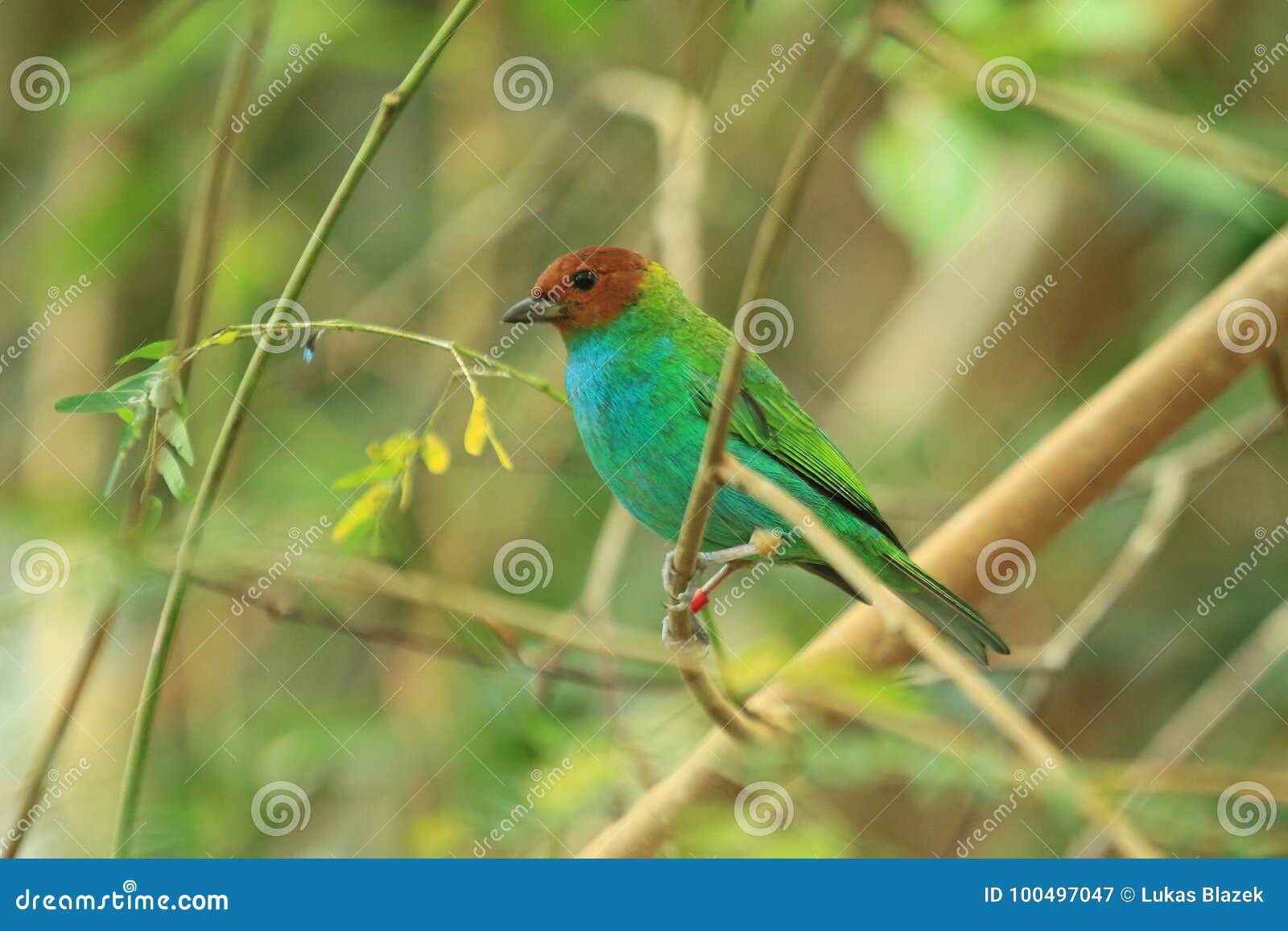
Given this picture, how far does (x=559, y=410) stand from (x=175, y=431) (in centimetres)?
231

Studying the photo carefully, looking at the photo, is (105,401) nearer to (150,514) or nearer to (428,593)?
(150,514)

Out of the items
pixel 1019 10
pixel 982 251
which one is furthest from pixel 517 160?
pixel 1019 10

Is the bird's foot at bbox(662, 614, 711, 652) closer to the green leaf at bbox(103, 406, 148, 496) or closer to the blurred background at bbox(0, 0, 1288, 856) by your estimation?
the blurred background at bbox(0, 0, 1288, 856)

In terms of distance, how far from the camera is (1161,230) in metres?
4.70

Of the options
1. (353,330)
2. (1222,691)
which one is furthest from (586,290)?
(1222,691)

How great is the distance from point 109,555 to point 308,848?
5.87 feet

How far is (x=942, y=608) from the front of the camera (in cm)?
280

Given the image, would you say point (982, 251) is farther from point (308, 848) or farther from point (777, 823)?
point (308, 848)

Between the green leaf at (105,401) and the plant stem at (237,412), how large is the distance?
178 mm

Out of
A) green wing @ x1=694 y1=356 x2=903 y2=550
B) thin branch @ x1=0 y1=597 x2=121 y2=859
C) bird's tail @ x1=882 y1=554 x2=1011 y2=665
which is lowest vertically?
thin branch @ x1=0 y1=597 x2=121 y2=859

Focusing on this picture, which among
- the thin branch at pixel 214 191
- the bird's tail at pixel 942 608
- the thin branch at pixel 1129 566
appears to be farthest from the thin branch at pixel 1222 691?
the thin branch at pixel 214 191

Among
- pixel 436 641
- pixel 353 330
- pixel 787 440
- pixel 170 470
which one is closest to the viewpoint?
pixel 353 330

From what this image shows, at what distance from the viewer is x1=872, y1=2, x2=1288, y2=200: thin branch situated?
2434mm

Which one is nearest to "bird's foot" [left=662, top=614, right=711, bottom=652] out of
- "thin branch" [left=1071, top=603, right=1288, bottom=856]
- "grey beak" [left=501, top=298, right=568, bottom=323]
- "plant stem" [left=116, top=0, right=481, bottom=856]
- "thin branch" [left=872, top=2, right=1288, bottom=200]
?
"grey beak" [left=501, top=298, right=568, bottom=323]
